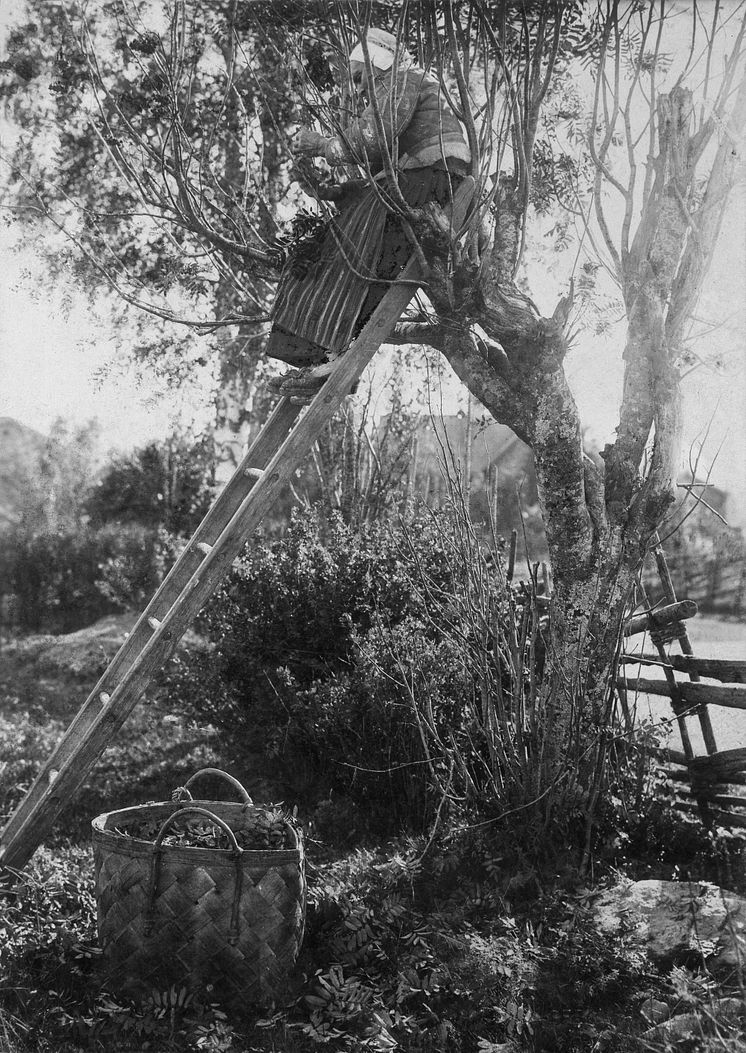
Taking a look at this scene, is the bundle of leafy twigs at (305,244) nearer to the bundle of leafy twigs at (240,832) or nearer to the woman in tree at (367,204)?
the woman in tree at (367,204)

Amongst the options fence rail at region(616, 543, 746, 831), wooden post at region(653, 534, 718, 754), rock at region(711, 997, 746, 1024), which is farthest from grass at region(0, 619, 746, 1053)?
wooden post at region(653, 534, 718, 754)

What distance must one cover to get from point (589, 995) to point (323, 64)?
15.5 feet

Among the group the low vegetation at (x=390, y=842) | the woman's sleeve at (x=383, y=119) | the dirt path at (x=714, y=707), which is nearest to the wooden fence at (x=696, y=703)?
the dirt path at (x=714, y=707)

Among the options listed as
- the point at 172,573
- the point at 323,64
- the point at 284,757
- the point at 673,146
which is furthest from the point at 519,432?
the point at 284,757

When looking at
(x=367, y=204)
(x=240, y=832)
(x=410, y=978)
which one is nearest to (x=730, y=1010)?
(x=410, y=978)

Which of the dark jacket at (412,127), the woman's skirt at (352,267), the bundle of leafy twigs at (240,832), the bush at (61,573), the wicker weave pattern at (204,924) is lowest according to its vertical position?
the wicker weave pattern at (204,924)

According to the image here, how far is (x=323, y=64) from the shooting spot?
4.64 meters

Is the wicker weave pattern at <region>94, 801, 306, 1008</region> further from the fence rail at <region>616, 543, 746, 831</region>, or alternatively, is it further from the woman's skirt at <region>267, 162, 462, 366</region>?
the woman's skirt at <region>267, 162, 462, 366</region>

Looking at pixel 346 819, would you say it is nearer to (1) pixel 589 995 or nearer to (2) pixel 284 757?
(2) pixel 284 757

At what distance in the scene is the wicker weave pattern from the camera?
306 cm

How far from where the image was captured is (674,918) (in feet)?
11.4

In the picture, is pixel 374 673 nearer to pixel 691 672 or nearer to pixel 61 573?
pixel 691 672

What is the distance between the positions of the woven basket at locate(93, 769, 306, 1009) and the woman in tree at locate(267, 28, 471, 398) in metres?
2.42

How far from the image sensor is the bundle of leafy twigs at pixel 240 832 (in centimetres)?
348
